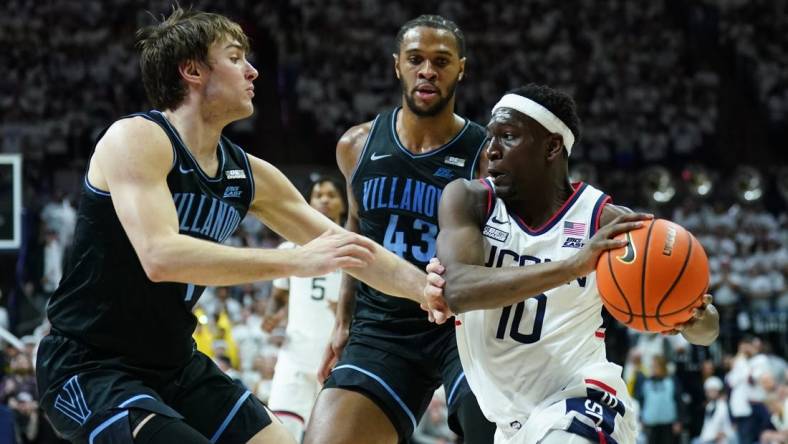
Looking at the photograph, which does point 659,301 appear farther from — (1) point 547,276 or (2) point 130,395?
(2) point 130,395

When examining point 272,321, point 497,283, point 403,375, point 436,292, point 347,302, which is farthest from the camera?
point 272,321

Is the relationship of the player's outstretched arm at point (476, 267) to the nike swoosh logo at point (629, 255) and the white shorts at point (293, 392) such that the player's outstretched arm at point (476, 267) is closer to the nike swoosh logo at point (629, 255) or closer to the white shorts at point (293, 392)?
the nike swoosh logo at point (629, 255)

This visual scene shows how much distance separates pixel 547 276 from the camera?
4.23m

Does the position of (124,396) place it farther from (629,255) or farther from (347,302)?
(347,302)

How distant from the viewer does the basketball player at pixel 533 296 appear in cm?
448

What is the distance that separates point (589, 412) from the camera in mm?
4430

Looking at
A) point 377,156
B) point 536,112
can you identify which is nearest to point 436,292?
point 536,112

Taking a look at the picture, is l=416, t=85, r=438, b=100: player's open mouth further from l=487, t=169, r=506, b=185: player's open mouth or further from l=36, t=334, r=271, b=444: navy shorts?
l=36, t=334, r=271, b=444: navy shorts

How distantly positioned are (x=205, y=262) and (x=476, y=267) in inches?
42.3

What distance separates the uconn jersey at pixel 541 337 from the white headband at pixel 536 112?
31cm

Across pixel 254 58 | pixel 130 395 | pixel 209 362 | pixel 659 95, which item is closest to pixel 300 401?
pixel 209 362

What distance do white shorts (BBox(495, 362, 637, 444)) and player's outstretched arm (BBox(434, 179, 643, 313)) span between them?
49 cm

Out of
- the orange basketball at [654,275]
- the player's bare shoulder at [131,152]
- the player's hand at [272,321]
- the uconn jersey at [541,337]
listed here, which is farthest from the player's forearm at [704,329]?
the player's hand at [272,321]

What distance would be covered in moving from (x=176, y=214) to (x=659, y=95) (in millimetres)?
20714
